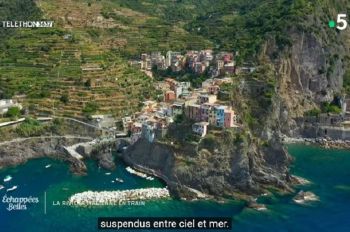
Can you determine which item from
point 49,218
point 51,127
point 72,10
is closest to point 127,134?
point 51,127

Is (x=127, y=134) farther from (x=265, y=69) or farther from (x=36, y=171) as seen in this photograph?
(x=265, y=69)

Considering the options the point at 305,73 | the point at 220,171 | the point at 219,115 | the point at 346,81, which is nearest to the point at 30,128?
the point at 219,115

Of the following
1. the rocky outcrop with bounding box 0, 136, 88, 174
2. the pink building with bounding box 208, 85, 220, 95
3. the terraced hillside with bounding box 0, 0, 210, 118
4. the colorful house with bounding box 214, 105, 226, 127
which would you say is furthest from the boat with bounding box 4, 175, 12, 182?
the pink building with bounding box 208, 85, 220, 95
